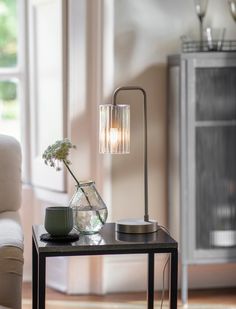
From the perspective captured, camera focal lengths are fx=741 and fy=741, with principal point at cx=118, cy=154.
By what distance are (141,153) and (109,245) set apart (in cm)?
131

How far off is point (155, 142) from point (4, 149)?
103 centimetres

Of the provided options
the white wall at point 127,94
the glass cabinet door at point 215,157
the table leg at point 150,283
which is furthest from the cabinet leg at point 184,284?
the table leg at point 150,283

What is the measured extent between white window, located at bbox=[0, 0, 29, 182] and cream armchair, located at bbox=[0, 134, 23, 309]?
96 centimetres

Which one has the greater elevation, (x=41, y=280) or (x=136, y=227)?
(x=136, y=227)

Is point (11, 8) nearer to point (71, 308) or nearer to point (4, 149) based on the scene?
point (4, 149)

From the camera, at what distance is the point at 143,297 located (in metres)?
4.07

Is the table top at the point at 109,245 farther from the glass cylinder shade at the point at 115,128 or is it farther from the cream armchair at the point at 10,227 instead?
the glass cylinder shade at the point at 115,128

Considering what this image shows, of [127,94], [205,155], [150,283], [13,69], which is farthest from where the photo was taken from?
[13,69]

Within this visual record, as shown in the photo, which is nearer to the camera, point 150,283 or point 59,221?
point 59,221

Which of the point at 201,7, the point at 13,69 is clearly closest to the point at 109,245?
the point at 201,7

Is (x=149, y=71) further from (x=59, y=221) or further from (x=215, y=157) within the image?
(x=59, y=221)

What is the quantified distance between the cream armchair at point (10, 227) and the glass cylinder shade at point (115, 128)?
516 millimetres

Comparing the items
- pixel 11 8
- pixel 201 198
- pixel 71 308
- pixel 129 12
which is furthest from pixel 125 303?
pixel 11 8

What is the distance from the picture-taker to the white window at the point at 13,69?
172 inches
